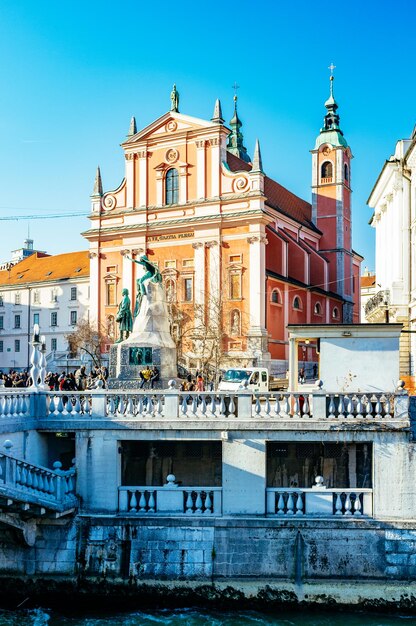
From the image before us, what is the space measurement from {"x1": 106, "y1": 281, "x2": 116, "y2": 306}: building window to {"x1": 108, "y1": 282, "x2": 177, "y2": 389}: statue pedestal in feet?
104

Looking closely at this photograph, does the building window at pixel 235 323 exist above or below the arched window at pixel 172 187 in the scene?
below

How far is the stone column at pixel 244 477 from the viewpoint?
17.3m

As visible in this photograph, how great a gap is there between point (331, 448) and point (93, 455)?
Answer: 629cm

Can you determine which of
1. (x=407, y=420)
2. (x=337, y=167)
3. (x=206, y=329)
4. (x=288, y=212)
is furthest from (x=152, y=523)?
(x=337, y=167)

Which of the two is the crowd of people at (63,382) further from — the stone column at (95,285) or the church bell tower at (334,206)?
the church bell tower at (334,206)

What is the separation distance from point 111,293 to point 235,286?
11.0m

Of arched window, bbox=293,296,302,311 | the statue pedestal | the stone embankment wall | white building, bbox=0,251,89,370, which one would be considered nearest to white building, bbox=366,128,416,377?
the statue pedestal

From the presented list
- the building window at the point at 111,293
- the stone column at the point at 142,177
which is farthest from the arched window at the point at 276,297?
the building window at the point at 111,293

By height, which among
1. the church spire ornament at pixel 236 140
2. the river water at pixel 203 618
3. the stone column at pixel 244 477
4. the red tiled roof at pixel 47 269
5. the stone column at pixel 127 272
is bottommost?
the river water at pixel 203 618

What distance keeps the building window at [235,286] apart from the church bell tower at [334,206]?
60.3 feet

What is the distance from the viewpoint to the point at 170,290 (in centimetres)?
5453

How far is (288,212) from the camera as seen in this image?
2500 inches

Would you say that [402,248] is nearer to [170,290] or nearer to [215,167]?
[215,167]

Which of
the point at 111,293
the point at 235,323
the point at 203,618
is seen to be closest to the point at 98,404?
the point at 203,618
